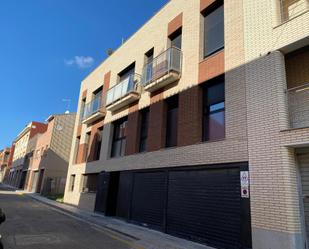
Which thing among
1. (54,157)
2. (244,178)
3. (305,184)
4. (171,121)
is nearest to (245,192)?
(244,178)

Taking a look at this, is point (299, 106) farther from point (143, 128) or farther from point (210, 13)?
point (143, 128)

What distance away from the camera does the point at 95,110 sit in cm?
1875

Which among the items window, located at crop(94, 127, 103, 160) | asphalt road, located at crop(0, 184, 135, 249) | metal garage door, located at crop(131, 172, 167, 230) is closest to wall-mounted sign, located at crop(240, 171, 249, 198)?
asphalt road, located at crop(0, 184, 135, 249)

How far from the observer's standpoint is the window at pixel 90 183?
17.7 m

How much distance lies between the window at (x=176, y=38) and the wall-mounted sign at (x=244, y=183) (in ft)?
23.1

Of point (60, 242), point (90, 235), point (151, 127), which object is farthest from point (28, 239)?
point (151, 127)

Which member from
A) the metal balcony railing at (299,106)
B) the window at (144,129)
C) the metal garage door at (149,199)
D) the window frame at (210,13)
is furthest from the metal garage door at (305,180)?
the window at (144,129)

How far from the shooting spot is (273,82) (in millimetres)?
7516

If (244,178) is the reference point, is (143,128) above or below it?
above

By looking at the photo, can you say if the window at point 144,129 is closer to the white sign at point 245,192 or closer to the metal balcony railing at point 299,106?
the white sign at point 245,192

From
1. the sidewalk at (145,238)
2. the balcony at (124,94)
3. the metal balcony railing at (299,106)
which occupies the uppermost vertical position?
the balcony at (124,94)

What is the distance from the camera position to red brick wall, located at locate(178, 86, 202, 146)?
32.9 ft

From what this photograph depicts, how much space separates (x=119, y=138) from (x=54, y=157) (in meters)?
19.4

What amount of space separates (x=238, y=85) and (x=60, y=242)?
715 cm
